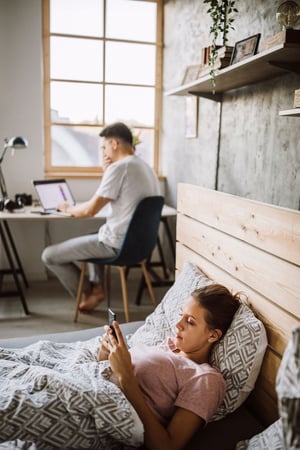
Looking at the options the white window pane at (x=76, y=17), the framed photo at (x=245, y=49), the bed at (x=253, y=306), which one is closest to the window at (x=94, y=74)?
the white window pane at (x=76, y=17)

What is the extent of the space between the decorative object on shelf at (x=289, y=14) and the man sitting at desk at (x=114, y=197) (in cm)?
145

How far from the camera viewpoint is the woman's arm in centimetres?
125

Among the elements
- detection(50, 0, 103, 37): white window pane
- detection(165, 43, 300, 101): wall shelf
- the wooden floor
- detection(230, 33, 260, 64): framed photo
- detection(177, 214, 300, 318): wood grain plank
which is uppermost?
detection(50, 0, 103, 37): white window pane

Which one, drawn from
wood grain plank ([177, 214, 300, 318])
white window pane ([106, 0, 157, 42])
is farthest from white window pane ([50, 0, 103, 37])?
wood grain plank ([177, 214, 300, 318])

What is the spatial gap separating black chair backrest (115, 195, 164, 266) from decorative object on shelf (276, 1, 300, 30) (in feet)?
4.68

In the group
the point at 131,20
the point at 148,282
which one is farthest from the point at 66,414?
the point at 131,20

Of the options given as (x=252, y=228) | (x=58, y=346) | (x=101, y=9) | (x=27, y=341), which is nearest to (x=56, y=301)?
(x=27, y=341)

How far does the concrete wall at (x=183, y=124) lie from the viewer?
2217 millimetres

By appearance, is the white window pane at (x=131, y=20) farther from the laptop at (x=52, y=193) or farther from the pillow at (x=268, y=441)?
the pillow at (x=268, y=441)

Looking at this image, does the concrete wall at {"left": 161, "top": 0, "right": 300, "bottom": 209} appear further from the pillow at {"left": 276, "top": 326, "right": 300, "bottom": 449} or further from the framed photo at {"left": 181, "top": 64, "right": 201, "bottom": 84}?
the pillow at {"left": 276, "top": 326, "right": 300, "bottom": 449}

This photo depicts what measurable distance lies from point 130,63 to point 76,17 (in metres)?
0.61

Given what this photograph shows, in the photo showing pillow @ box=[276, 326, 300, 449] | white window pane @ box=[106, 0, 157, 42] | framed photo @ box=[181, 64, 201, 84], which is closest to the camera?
pillow @ box=[276, 326, 300, 449]

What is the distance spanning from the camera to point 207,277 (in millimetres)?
Answer: 1981

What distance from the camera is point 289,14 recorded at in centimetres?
181
